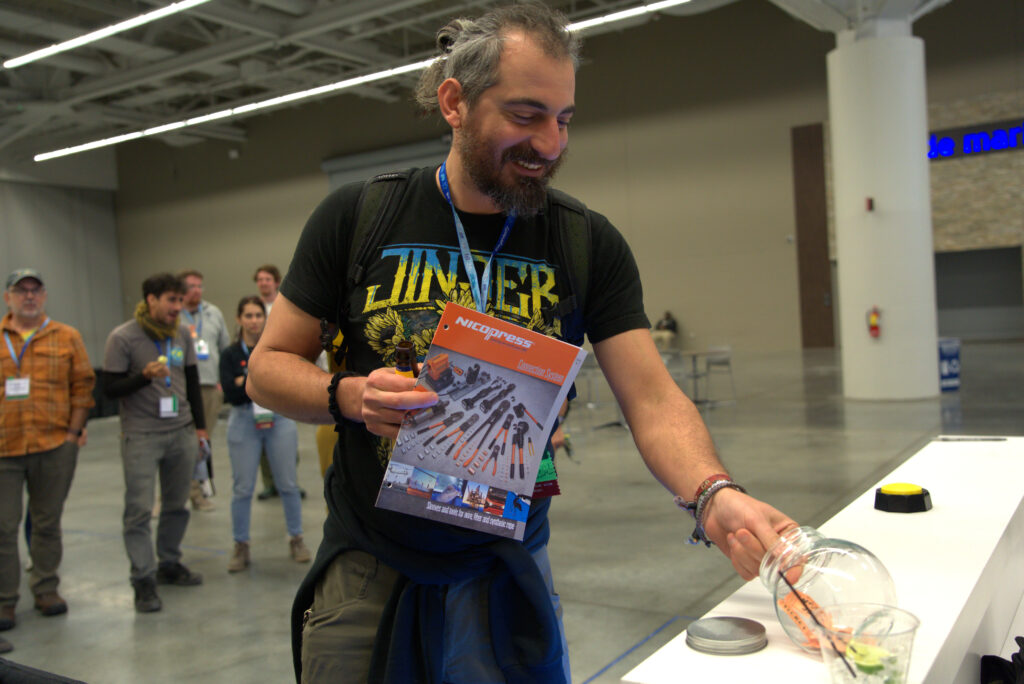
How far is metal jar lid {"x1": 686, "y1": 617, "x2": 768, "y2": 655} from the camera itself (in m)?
1.19

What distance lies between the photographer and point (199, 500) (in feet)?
24.3

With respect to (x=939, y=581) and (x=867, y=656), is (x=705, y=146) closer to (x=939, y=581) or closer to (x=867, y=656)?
(x=939, y=581)

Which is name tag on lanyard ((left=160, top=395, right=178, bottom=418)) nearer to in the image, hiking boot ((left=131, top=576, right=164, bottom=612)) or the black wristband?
hiking boot ((left=131, top=576, right=164, bottom=612))

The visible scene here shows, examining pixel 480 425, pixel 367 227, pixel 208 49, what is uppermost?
pixel 208 49

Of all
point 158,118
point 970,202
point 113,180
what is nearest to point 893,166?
point 970,202

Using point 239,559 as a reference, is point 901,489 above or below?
above

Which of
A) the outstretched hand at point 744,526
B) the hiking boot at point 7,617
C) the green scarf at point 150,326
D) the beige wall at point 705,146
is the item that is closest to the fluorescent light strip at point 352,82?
the beige wall at point 705,146

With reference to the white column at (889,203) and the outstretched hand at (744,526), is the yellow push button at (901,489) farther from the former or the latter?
the white column at (889,203)

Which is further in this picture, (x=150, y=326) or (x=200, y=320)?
(x=200, y=320)

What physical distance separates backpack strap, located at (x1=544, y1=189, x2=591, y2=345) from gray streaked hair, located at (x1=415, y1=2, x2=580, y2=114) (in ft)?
0.81

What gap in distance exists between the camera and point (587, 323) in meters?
1.56

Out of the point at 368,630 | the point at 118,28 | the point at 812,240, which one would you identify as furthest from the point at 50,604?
the point at 812,240

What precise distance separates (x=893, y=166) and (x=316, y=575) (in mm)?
9962

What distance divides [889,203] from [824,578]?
9790 mm
